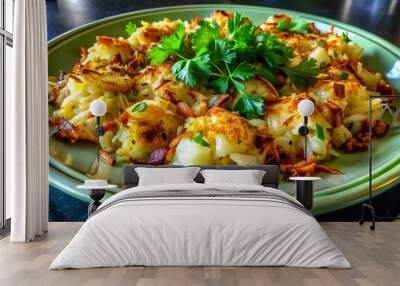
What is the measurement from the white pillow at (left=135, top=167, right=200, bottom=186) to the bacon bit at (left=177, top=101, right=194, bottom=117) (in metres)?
0.67

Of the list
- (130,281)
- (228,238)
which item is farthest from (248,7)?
(130,281)

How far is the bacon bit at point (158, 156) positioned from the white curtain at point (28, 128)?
1148 mm

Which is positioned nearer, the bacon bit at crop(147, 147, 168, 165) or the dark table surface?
the bacon bit at crop(147, 147, 168, 165)

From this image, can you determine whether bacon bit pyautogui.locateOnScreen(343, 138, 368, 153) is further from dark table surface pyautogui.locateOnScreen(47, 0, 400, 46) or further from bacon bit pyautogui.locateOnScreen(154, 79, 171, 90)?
bacon bit pyautogui.locateOnScreen(154, 79, 171, 90)

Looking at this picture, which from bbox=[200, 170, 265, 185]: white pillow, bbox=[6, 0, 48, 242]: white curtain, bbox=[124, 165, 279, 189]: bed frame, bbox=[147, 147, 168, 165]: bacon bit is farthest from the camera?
bbox=[147, 147, 168, 165]: bacon bit

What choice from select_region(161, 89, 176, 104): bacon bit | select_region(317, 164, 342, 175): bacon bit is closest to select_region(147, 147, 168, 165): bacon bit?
select_region(161, 89, 176, 104): bacon bit

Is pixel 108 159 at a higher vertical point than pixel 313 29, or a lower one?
lower

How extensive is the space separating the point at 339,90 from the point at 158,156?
213cm

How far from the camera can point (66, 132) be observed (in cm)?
641

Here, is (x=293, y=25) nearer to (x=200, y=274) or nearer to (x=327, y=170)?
(x=327, y=170)

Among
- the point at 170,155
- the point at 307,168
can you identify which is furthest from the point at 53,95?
the point at 307,168

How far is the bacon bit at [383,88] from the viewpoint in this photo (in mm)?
6586

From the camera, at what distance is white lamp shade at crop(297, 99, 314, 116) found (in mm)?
6121

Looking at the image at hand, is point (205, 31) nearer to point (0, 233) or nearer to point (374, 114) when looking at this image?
point (374, 114)
